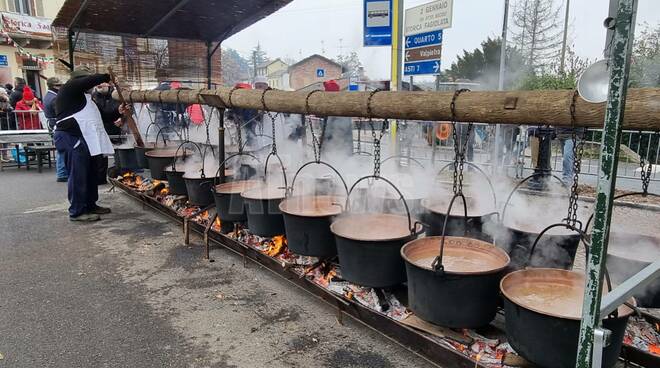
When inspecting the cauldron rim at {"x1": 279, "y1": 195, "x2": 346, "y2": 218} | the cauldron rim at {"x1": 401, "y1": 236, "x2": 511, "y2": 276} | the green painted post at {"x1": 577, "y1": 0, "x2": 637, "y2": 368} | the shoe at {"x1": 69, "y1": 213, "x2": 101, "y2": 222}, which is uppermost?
the green painted post at {"x1": 577, "y1": 0, "x2": 637, "y2": 368}

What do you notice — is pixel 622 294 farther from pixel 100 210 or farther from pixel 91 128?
pixel 100 210

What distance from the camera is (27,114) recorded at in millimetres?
12477

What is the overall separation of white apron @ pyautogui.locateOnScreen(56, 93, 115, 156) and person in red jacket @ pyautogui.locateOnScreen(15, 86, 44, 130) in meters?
7.97

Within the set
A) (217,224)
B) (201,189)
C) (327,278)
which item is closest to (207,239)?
(217,224)

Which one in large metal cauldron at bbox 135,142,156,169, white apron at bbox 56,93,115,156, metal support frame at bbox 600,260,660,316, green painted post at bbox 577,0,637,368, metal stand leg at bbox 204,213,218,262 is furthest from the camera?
large metal cauldron at bbox 135,142,156,169

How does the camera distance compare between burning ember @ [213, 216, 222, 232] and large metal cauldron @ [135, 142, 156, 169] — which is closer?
burning ember @ [213, 216, 222, 232]

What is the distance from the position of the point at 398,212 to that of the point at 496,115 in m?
1.53

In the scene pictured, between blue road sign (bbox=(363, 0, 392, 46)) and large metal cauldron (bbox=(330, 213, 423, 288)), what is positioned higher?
blue road sign (bbox=(363, 0, 392, 46))

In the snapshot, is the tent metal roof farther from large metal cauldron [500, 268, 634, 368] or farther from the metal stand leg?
large metal cauldron [500, 268, 634, 368]

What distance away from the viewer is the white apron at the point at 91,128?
20.1ft

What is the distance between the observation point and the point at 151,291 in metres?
4.04

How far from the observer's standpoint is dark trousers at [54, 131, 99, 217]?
243 inches

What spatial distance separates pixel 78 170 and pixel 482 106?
5.79 metres

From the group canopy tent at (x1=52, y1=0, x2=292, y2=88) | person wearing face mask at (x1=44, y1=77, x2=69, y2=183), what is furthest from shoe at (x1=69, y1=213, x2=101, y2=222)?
Result: canopy tent at (x1=52, y1=0, x2=292, y2=88)
